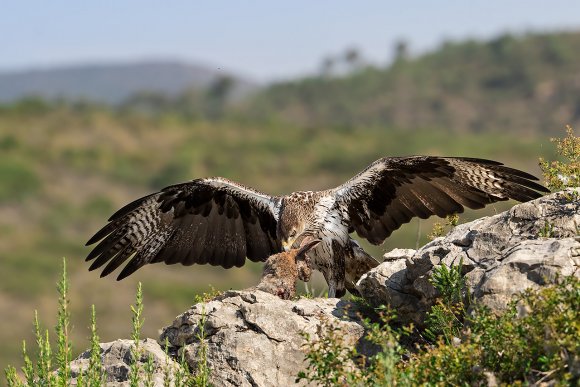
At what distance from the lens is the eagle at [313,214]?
10.1 metres

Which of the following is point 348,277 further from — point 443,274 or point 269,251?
point 443,274

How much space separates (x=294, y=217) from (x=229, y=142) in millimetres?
49670

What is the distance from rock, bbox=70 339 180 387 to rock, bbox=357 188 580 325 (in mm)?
1705

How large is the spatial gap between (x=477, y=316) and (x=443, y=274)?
735 mm

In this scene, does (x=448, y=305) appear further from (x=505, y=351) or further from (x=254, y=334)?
(x=254, y=334)

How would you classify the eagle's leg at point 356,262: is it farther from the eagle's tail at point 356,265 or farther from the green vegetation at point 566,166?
the green vegetation at point 566,166

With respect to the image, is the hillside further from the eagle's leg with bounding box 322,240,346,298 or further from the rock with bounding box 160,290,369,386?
the rock with bounding box 160,290,369,386

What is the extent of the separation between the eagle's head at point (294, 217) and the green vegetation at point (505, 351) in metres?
3.69

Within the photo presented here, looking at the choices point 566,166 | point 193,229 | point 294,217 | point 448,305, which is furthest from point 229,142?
point 448,305

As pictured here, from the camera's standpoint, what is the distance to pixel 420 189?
10414 mm

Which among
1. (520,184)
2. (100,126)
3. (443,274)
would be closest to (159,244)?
(520,184)

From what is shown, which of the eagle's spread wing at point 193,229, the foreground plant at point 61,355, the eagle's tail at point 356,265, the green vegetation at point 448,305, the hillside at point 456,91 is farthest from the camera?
the hillside at point 456,91

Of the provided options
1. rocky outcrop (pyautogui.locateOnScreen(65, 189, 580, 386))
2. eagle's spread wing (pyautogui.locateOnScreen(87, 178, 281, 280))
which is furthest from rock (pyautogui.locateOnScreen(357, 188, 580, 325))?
eagle's spread wing (pyautogui.locateOnScreen(87, 178, 281, 280))

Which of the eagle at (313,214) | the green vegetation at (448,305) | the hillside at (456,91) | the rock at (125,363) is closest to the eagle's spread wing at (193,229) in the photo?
the eagle at (313,214)
